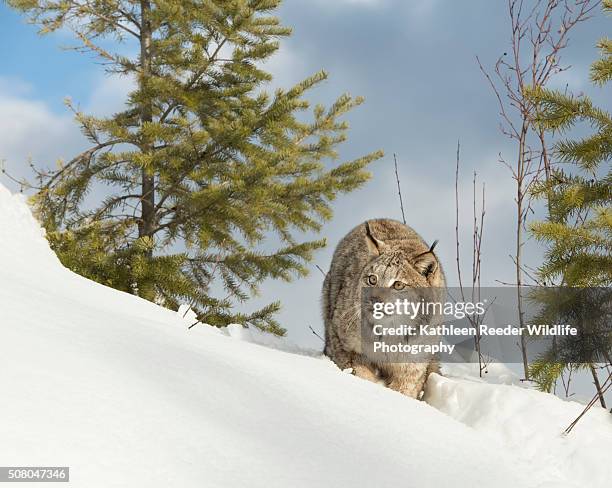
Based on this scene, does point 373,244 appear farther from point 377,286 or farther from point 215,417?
point 215,417

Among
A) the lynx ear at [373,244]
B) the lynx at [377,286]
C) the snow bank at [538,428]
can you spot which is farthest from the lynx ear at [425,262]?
the snow bank at [538,428]

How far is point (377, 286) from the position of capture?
16.5 ft

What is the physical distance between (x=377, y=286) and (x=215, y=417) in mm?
2553

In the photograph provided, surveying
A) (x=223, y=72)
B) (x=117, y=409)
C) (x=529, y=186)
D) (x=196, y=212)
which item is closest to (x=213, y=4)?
(x=223, y=72)

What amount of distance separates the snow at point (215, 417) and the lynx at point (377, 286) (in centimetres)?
57

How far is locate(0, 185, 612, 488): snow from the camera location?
2.22m

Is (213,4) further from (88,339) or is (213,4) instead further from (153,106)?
(88,339)

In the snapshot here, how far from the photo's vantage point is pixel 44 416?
87.2 inches

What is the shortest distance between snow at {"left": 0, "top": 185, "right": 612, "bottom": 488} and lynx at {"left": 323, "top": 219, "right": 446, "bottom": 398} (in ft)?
1.88

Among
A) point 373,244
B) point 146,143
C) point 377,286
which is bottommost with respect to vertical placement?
point 377,286

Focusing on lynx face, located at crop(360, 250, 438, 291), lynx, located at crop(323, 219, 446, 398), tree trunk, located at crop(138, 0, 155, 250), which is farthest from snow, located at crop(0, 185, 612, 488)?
tree trunk, located at crop(138, 0, 155, 250)

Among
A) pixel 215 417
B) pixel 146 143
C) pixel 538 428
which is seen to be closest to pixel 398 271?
pixel 538 428

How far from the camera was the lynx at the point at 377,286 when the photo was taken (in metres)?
5.04

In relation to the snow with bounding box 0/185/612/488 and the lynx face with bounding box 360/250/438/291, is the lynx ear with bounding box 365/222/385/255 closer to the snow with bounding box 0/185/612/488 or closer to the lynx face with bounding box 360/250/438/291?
the lynx face with bounding box 360/250/438/291
